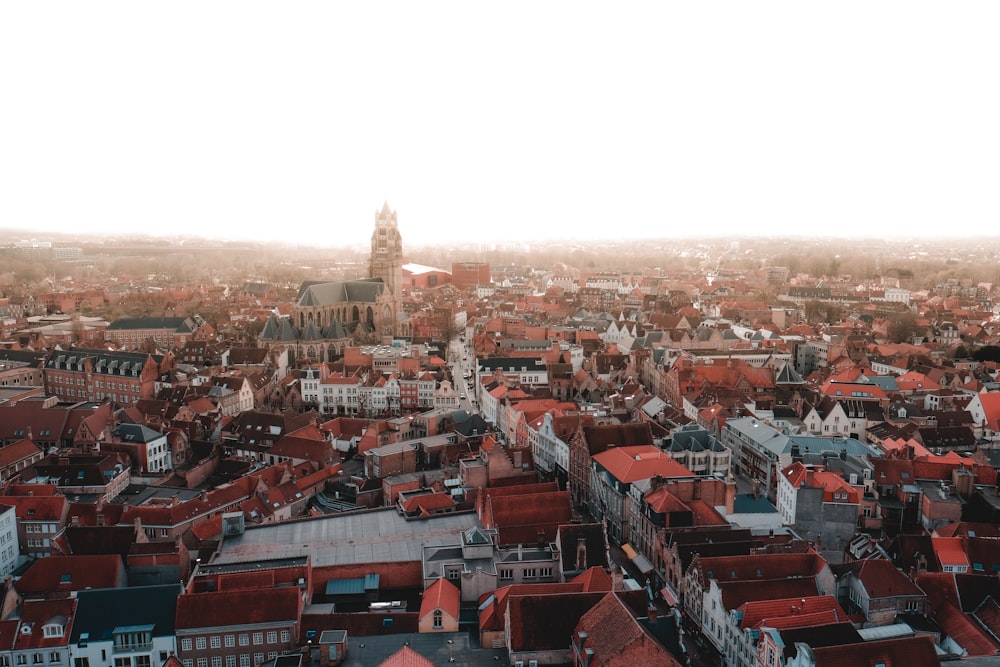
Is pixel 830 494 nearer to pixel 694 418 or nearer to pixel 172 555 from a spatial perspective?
pixel 694 418

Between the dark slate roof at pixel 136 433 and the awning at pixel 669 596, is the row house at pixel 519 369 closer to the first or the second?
the dark slate roof at pixel 136 433

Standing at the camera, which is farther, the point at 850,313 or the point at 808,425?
the point at 850,313

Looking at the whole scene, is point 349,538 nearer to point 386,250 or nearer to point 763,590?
point 763,590

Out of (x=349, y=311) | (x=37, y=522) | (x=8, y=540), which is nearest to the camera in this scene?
(x=8, y=540)

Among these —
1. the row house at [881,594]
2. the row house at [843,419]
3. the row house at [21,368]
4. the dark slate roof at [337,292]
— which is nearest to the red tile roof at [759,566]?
the row house at [881,594]

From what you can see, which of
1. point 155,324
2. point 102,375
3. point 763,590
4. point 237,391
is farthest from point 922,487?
point 155,324

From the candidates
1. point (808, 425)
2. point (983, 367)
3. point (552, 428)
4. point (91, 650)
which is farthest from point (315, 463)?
point (983, 367)

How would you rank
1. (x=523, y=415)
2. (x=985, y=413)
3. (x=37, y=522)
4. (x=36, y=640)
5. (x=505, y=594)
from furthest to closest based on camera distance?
(x=985, y=413) < (x=523, y=415) < (x=37, y=522) < (x=505, y=594) < (x=36, y=640)
